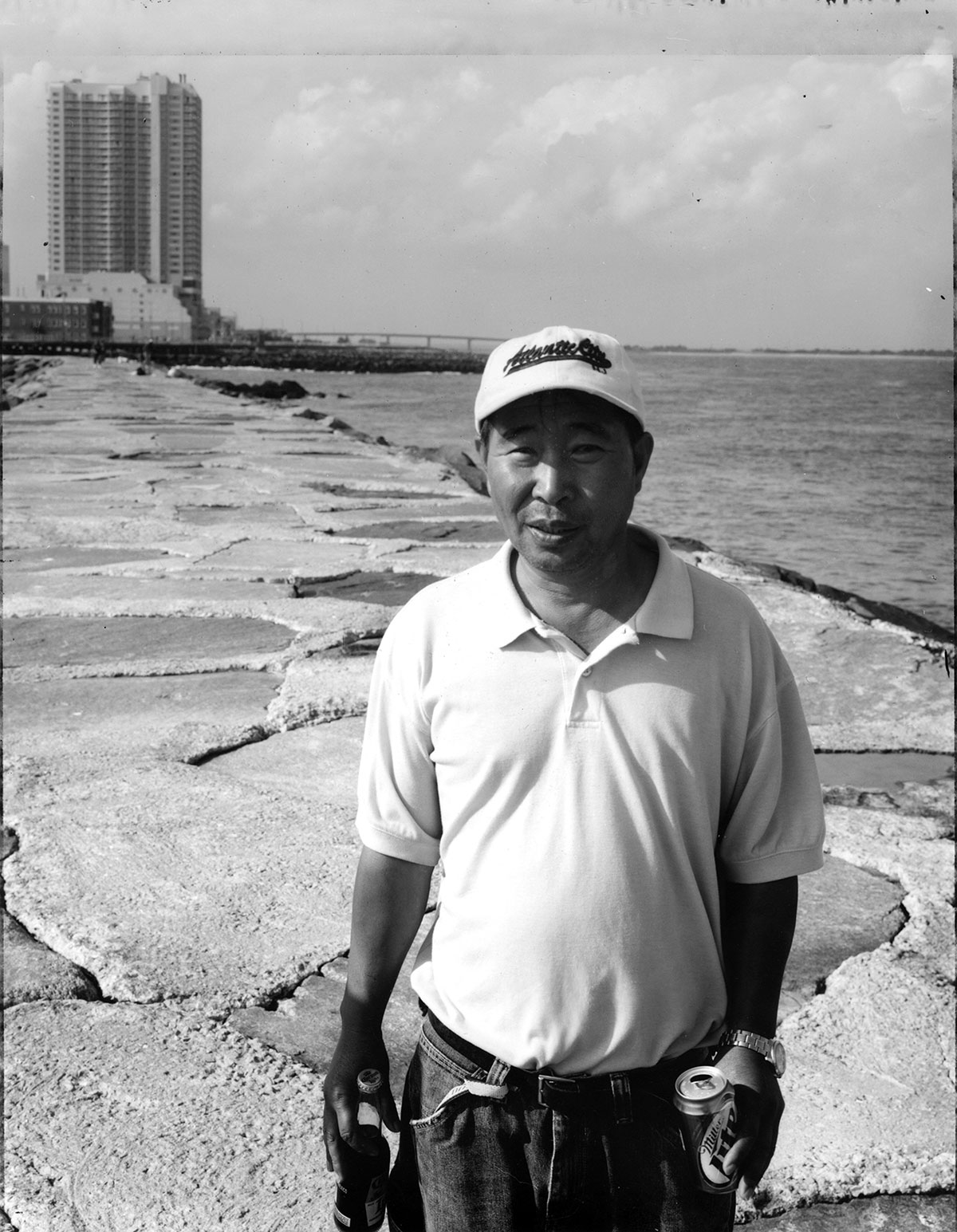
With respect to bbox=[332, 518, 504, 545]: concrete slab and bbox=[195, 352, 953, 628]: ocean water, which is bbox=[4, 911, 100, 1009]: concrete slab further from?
bbox=[195, 352, 953, 628]: ocean water

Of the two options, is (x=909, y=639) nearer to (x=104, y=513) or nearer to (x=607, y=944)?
(x=607, y=944)

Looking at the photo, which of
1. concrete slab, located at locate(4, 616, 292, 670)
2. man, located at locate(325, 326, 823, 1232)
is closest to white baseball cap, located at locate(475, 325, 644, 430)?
man, located at locate(325, 326, 823, 1232)

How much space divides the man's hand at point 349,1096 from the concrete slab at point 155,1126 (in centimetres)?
31

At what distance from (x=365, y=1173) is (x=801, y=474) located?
21.5 meters

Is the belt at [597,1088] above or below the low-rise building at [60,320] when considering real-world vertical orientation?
below

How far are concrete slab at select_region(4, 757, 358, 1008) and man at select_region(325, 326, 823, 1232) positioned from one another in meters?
0.89

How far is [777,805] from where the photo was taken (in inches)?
55.3

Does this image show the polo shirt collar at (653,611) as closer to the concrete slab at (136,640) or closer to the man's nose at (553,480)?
the man's nose at (553,480)

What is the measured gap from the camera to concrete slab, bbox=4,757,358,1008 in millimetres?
2297

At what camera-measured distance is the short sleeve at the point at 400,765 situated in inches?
56.3

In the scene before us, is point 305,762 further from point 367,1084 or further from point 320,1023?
point 367,1084

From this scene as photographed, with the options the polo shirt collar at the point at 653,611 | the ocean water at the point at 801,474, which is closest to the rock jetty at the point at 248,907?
the polo shirt collar at the point at 653,611

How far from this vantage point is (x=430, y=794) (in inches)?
57.5

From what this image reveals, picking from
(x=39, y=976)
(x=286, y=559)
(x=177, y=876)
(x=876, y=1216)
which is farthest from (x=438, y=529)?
(x=876, y=1216)
